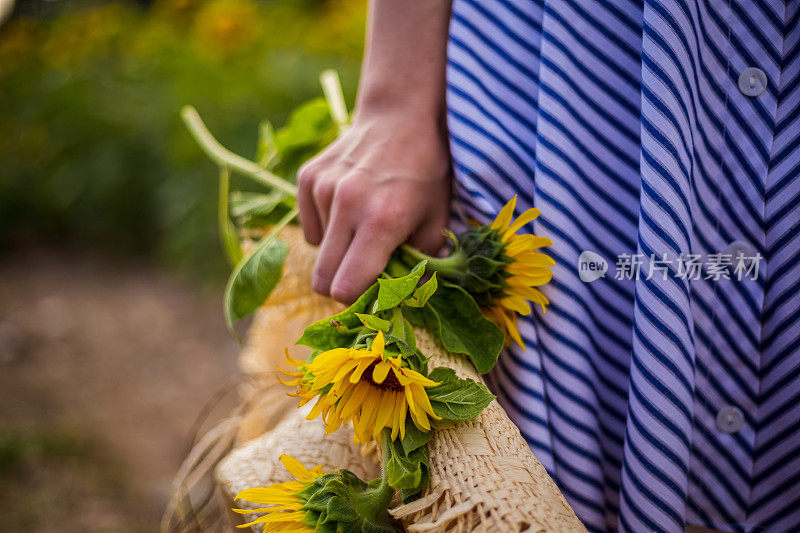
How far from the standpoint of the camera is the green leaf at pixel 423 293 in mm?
452

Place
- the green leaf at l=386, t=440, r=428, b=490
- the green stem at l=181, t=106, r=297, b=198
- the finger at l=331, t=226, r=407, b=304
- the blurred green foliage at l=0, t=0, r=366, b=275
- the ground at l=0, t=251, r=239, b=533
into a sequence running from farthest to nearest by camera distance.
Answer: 1. the blurred green foliage at l=0, t=0, r=366, b=275
2. the ground at l=0, t=251, r=239, b=533
3. the green stem at l=181, t=106, r=297, b=198
4. the finger at l=331, t=226, r=407, b=304
5. the green leaf at l=386, t=440, r=428, b=490

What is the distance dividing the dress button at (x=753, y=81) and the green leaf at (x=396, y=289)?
0.32 metres

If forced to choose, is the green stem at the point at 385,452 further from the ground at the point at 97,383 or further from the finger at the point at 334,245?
the ground at the point at 97,383

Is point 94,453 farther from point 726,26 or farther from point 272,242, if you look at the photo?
point 726,26

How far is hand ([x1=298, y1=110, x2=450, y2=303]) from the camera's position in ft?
1.70

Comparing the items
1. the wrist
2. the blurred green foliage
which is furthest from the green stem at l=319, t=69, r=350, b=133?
the blurred green foliage

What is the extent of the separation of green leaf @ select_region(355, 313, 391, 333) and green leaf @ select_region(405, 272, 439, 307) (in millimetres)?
33

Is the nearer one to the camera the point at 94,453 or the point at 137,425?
the point at 94,453

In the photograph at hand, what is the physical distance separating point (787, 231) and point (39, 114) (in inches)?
118

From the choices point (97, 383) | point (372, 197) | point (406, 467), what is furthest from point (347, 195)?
point (97, 383)

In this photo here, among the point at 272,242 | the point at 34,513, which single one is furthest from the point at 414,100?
the point at 34,513

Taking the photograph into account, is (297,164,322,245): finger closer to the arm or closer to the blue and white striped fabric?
the arm

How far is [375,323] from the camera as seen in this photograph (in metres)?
0.44

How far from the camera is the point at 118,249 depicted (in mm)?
2643
